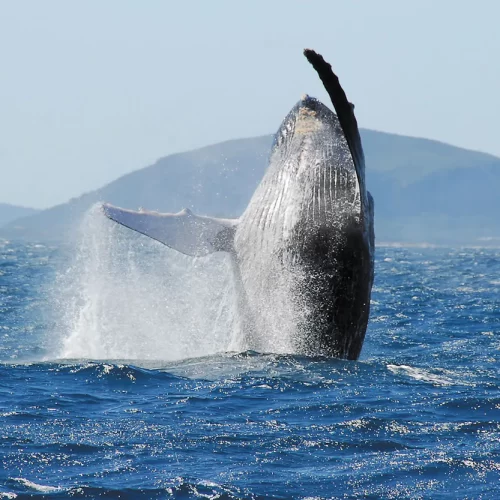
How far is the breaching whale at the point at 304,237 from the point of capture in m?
11.9

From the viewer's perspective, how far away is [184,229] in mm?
12875

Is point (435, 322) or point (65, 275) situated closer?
point (435, 322)

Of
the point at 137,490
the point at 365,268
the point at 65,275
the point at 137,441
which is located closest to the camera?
the point at 137,490

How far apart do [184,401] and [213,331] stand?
128 inches

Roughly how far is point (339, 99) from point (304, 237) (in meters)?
1.85

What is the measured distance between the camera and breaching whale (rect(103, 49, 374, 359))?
11875 millimetres

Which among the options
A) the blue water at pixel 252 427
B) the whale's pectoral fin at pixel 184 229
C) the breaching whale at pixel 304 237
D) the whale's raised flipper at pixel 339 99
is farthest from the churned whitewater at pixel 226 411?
the whale's raised flipper at pixel 339 99

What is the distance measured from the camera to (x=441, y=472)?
8008 mm

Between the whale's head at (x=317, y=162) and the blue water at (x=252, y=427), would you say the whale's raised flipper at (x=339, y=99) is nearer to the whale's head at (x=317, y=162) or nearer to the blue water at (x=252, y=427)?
the whale's head at (x=317, y=162)

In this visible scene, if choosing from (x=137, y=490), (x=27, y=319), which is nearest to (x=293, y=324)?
(x=137, y=490)

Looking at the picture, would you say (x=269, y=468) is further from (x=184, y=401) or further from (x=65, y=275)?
(x=65, y=275)

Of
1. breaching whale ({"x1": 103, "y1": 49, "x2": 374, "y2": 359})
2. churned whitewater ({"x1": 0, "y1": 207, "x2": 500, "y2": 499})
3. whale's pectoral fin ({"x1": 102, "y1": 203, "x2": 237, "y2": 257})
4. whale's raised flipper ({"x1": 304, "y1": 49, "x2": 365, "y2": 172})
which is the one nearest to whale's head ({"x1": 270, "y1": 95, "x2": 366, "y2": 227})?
breaching whale ({"x1": 103, "y1": 49, "x2": 374, "y2": 359})

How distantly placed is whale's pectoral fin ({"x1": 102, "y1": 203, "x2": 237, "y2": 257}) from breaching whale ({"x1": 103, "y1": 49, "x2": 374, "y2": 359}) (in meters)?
0.01

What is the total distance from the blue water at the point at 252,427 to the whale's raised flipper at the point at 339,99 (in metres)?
2.58
